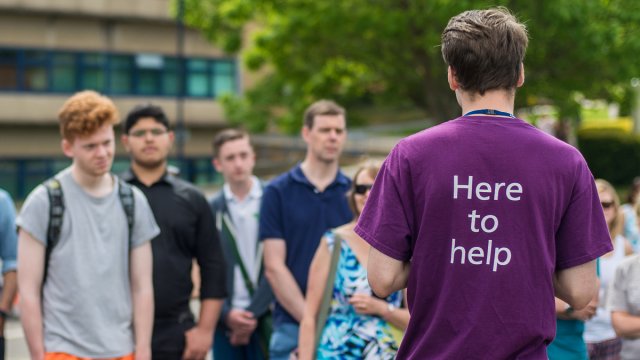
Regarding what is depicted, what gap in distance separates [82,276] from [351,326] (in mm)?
1320

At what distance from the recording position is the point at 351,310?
4.72m

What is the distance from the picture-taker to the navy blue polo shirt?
19.6ft

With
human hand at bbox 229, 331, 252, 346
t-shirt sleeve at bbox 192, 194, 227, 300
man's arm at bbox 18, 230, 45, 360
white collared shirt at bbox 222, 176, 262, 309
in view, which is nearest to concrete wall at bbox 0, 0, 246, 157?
white collared shirt at bbox 222, 176, 262, 309

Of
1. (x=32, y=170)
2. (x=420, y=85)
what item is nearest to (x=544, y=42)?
(x=420, y=85)

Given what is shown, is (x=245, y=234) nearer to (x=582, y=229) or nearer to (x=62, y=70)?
(x=582, y=229)

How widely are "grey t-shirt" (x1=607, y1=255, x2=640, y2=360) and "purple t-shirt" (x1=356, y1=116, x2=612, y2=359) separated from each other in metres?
2.49

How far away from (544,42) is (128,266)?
62.9 feet

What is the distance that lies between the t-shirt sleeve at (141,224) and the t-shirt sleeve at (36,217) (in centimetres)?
44

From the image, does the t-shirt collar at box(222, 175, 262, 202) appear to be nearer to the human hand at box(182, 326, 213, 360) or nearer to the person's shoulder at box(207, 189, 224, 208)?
the person's shoulder at box(207, 189, 224, 208)

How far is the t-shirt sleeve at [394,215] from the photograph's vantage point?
9.32 feet

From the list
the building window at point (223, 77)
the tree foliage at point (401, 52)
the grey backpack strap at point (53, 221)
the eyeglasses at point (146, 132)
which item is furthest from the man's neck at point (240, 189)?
the building window at point (223, 77)

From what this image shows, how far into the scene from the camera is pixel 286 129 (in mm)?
24625

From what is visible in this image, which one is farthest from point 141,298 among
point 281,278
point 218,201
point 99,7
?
point 99,7

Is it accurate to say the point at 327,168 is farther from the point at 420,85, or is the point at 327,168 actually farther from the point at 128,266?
the point at 420,85
